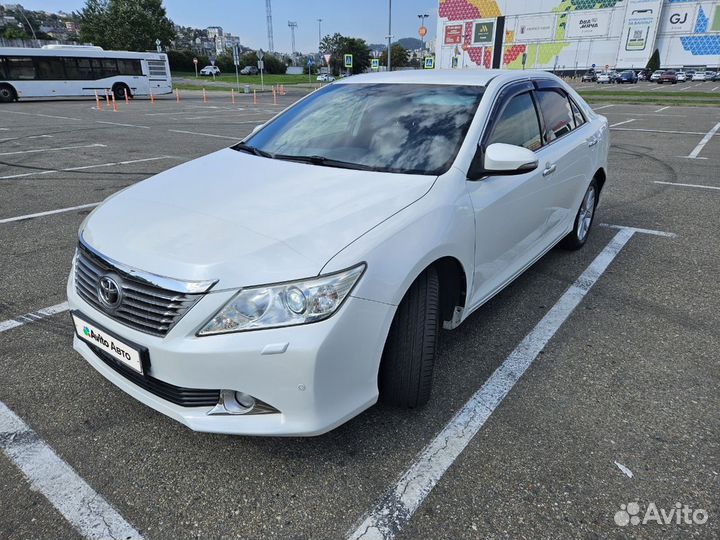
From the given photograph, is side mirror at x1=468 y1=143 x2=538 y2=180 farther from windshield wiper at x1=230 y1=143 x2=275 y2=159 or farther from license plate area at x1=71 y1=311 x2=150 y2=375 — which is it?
license plate area at x1=71 y1=311 x2=150 y2=375

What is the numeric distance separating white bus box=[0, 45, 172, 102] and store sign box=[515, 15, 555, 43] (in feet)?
250

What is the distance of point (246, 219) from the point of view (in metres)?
2.16

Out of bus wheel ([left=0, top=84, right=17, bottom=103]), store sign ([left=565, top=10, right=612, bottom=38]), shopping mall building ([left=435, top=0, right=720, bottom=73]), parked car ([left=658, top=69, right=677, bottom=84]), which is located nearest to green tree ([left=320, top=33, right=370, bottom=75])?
shopping mall building ([left=435, top=0, right=720, bottom=73])

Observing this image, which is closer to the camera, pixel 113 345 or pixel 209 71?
pixel 113 345

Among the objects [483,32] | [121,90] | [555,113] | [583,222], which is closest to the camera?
[555,113]

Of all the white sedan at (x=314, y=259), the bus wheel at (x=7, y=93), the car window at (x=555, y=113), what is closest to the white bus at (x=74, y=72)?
the bus wheel at (x=7, y=93)

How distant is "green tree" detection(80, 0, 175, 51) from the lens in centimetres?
6919

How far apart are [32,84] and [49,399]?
30.0m

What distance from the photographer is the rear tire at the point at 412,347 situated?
2.18 meters

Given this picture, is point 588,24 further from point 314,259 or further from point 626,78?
point 314,259

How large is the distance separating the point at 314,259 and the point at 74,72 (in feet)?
103

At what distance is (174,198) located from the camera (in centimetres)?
246

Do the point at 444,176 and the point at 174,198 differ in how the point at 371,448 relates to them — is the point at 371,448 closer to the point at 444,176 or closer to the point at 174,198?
the point at 444,176

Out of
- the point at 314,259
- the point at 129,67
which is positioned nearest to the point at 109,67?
the point at 129,67
